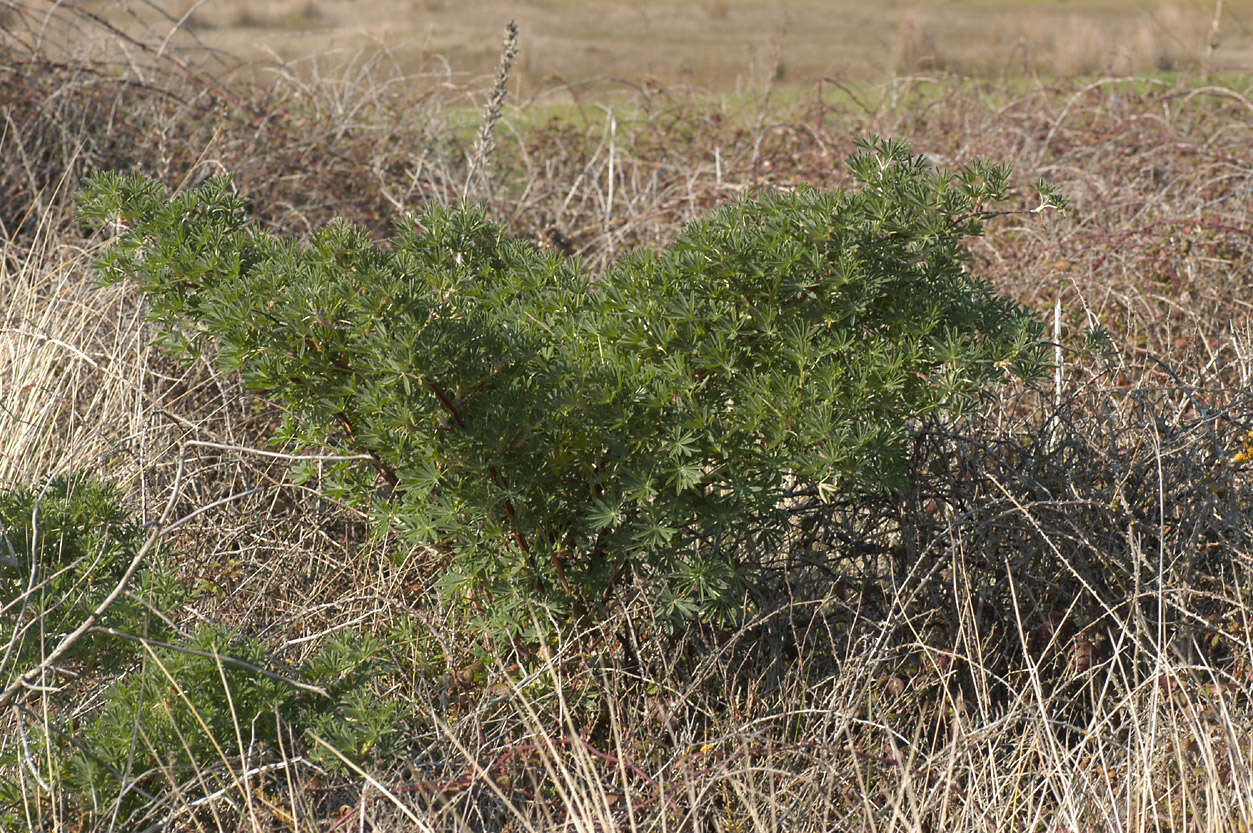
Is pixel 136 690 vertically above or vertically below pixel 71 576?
below

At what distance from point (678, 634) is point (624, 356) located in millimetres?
826

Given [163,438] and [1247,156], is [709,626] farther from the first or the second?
[1247,156]

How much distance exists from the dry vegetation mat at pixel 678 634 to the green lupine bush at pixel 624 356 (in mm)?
163

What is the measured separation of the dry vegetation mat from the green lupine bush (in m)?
0.16

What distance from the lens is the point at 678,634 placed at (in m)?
2.74

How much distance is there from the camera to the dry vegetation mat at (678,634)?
2.13m

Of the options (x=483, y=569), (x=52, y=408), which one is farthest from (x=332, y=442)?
(x=52, y=408)

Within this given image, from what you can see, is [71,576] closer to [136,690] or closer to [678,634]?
[136,690]

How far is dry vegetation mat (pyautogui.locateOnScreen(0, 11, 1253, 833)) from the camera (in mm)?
2127

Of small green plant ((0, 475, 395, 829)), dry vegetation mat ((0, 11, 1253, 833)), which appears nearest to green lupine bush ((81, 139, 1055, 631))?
dry vegetation mat ((0, 11, 1253, 833))

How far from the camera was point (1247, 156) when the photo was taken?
5.83 m

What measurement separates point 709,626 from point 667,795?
513 mm

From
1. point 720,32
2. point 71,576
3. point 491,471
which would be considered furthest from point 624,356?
point 720,32

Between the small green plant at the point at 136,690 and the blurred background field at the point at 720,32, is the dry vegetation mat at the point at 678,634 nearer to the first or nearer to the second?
the small green plant at the point at 136,690
